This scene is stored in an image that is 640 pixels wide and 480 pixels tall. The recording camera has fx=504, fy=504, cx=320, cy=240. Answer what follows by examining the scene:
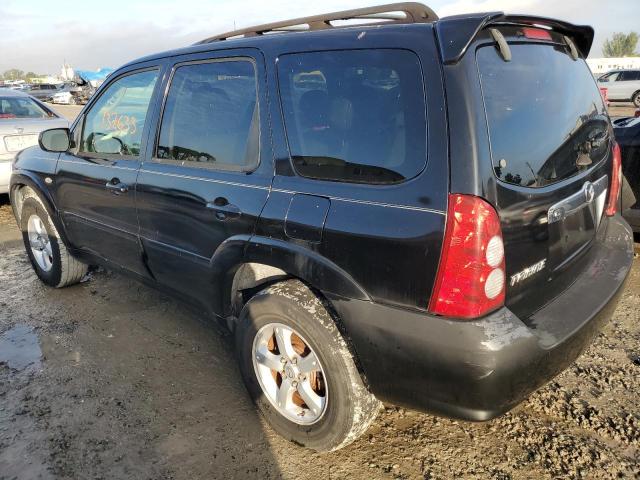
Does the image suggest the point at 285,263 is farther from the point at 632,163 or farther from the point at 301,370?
the point at 632,163

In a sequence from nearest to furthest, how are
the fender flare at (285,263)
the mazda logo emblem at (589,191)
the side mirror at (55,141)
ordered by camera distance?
the fender flare at (285,263), the mazda logo emblem at (589,191), the side mirror at (55,141)

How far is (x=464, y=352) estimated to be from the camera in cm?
175

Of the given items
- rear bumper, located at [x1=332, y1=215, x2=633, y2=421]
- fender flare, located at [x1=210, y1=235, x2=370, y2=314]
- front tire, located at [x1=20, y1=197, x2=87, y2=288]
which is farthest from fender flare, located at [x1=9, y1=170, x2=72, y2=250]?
rear bumper, located at [x1=332, y1=215, x2=633, y2=421]

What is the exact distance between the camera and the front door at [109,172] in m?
3.06

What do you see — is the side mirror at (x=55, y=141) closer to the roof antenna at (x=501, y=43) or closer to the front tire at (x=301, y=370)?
the front tire at (x=301, y=370)

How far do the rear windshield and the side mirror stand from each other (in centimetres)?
301

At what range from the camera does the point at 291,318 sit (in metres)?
2.14

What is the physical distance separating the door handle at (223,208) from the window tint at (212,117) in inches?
7.1

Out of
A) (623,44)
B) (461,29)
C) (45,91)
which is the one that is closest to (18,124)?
(461,29)

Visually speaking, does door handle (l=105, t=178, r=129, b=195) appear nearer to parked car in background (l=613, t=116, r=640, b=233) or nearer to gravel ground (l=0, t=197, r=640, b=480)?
gravel ground (l=0, t=197, r=640, b=480)

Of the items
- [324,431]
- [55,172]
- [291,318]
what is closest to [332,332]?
[291,318]

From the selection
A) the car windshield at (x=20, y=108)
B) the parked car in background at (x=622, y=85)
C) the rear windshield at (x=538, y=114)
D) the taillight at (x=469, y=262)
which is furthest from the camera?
the parked car in background at (x=622, y=85)

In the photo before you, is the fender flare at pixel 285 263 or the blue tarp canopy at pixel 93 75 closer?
the fender flare at pixel 285 263

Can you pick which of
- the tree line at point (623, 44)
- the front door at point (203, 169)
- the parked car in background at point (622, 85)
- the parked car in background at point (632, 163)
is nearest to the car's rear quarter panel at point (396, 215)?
the front door at point (203, 169)
